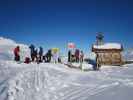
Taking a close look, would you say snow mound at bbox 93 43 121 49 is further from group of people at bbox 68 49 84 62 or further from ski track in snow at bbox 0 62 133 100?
ski track in snow at bbox 0 62 133 100

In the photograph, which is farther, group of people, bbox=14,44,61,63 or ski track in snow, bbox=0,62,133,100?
group of people, bbox=14,44,61,63

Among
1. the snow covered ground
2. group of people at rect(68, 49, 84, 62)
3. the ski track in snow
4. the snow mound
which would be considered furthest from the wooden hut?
the snow covered ground

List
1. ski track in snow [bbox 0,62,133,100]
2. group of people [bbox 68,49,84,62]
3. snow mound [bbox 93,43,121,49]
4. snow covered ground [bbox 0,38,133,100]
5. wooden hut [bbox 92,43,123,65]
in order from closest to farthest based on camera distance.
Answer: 1. snow covered ground [bbox 0,38,133,100]
2. ski track in snow [bbox 0,62,133,100]
3. group of people [bbox 68,49,84,62]
4. wooden hut [bbox 92,43,123,65]
5. snow mound [bbox 93,43,121,49]

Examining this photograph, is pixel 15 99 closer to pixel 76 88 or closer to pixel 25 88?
pixel 25 88

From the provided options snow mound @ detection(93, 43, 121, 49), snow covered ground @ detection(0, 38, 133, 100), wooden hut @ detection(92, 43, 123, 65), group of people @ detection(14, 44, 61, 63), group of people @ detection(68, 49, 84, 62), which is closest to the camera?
snow covered ground @ detection(0, 38, 133, 100)

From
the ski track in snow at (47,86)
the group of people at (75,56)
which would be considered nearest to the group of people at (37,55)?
the group of people at (75,56)

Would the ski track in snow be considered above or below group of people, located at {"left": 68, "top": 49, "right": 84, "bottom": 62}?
below

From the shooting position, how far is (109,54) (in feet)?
113

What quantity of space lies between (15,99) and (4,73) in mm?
5296

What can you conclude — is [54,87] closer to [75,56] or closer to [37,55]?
[37,55]

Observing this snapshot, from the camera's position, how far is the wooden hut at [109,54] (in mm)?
34250

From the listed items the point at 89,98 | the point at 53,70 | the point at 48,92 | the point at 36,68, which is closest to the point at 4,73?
the point at 36,68

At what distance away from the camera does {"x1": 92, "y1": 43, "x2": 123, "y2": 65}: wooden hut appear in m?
34.2

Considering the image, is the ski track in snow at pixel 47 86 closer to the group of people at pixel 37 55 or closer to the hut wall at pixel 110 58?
the group of people at pixel 37 55
